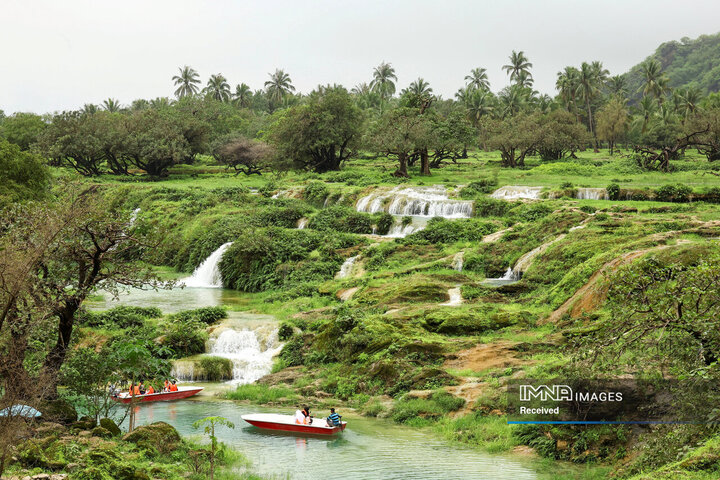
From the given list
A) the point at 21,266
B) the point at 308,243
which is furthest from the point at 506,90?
the point at 21,266

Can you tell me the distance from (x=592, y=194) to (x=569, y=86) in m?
57.4

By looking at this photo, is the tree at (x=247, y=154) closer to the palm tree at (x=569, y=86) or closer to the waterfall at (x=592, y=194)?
the waterfall at (x=592, y=194)

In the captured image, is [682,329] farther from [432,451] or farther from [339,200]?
[339,200]

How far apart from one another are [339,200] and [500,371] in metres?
31.6

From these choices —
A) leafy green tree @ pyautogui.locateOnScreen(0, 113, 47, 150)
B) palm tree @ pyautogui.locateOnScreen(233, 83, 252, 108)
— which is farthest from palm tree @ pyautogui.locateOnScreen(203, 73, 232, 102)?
leafy green tree @ pyautogui.locateOnScreen(0, 113, 47, 150)

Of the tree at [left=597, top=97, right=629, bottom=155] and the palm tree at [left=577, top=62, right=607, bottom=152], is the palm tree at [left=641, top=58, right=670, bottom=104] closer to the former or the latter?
the palm tree at [left=577, top=62, right=607, bottom=152]

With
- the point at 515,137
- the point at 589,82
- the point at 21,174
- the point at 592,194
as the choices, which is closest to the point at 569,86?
the point at 589,82

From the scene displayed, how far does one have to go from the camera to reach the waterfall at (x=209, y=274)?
1419 inches

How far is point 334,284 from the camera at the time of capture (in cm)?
2912

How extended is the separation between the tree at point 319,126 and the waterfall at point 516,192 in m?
19.2

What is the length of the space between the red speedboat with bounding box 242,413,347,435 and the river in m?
0.16

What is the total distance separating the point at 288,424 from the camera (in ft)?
48.7

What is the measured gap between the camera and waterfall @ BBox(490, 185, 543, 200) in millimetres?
42250

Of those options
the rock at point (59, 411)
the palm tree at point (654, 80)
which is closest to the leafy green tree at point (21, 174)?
the rock at point (59, 411)
